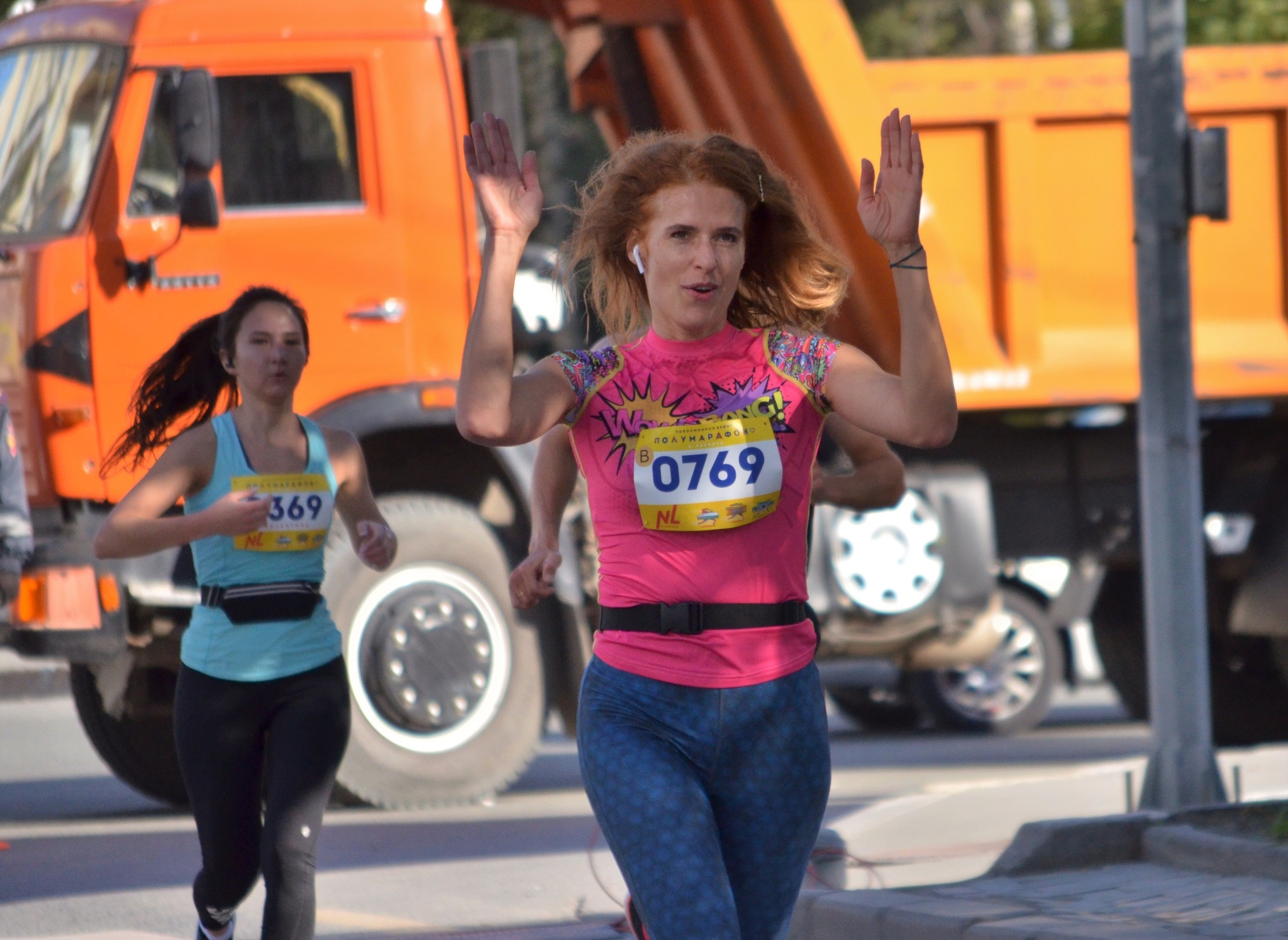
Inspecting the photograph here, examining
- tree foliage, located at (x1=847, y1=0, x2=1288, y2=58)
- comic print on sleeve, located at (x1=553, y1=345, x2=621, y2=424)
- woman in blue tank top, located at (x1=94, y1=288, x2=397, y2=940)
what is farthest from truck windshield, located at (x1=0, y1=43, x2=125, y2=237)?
tree foliage, located at (x1=847, y1=0, x2=1288, y2=58)

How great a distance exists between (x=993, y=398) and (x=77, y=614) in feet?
12.0

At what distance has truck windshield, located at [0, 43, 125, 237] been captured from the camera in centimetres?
701

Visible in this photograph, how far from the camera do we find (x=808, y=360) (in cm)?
324

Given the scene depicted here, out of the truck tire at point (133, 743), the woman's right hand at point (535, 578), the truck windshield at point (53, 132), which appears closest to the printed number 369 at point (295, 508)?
the woman's right hand at point (535, 578)

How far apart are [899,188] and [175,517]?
2.10 meters

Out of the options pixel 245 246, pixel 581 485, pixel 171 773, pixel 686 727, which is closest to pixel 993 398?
pixel 581 485

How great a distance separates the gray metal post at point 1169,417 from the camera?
592 centimetres

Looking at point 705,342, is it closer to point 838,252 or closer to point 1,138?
point 838,252

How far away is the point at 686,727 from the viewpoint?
10.2 ft

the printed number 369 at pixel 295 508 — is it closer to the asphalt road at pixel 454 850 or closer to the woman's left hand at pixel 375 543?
the woman's left hand at pixel 375 543

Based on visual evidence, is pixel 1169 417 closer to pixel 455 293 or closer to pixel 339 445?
pixel 339 445

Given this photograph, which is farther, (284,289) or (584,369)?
(284,289)

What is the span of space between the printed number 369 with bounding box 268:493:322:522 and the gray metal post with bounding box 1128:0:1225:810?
2711mm

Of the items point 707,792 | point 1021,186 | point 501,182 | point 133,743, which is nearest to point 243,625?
point 707,792
